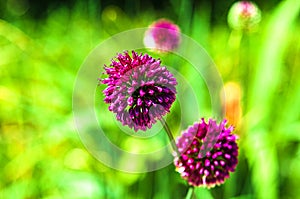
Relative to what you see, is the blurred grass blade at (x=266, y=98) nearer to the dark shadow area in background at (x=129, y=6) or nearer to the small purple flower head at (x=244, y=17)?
the small purple flower head at (x=244, y=17)

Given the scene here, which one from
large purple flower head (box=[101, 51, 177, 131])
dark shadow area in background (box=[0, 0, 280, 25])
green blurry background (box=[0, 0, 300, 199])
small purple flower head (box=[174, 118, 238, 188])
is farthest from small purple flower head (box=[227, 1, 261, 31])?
dark shadow area in background (box=[0, 0, 280, 25])

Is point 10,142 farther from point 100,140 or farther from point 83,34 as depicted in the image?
point 83,34

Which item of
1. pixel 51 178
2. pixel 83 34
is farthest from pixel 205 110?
pixel 83 34

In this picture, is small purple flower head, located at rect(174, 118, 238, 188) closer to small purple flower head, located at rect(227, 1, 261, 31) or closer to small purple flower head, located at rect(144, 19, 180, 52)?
small purple flower head, located at rect(144, 19, 180, 52)

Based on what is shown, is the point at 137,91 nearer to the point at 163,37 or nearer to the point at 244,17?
the point at 163,37

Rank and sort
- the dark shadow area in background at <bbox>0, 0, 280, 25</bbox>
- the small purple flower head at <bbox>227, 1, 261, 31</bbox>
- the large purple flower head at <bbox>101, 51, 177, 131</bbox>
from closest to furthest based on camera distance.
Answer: the large purple flower head at <bbox>101, 51, 177, 131</bbox> → the small purple flower head at <bbox>227, 1, 261, 31</bbox> → the dark shadow area in background at <bbox>0, 0, 280, 25</bbox>

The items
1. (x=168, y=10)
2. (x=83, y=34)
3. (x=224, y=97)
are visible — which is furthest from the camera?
(x=168, y=10)

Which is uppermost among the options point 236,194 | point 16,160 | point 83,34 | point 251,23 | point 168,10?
point 168,10
